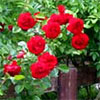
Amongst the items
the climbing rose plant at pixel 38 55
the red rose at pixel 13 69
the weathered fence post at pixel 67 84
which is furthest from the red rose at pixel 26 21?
the weathered fence post at pixel 67 84

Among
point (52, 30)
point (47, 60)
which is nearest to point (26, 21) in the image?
point (52, 30)

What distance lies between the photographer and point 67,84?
231 cm

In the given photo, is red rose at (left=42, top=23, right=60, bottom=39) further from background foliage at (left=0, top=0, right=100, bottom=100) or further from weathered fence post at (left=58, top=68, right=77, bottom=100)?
weathered fence post at (left=58, top=68, right=77, bottom=100)

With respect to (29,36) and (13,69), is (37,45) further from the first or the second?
(29,36)

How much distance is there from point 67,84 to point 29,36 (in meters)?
0.55

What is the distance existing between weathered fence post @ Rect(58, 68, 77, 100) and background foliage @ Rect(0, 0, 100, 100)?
0.16 m

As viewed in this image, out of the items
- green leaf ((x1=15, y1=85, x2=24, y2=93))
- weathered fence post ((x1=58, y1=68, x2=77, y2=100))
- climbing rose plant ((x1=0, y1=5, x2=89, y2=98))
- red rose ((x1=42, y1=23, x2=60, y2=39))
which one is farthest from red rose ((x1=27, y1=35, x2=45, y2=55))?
weathered fence post ((x1=58, y1=68, x2=77, y2=100))

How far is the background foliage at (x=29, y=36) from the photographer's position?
171cm

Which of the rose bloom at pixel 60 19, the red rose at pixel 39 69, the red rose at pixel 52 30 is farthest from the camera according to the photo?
the rose bloom at pixel 60 19

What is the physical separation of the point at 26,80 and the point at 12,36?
374 mm

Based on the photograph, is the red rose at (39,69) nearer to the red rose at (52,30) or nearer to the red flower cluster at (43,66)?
the red flower cluster at (43,66)

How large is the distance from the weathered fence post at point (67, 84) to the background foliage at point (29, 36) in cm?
16

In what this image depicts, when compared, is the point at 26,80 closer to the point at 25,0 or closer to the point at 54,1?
the point at 25,0

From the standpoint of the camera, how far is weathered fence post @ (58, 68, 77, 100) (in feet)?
7.55
